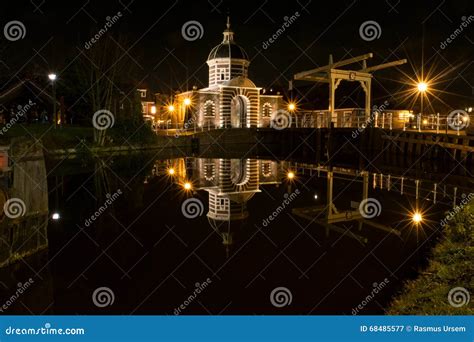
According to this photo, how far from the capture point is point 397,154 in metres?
29.4

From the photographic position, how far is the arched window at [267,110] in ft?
158

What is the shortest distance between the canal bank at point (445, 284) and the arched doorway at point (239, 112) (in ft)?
125

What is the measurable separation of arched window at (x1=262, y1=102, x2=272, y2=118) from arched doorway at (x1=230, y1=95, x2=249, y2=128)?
3457mm

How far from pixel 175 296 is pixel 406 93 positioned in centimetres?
4543

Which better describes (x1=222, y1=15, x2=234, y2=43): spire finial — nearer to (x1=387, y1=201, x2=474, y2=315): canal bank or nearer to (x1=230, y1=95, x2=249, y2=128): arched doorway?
(x1=230, y1=95, x2=249, y2=128): arched doorway

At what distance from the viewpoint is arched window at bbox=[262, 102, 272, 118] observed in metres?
48.1

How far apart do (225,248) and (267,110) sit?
135ft

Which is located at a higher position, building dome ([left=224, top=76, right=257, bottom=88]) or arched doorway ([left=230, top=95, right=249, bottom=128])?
building dome ([left=224, top=76, right=257, bottom=88])

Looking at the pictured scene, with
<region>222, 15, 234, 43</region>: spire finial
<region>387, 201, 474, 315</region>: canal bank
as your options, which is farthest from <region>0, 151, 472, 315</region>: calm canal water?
<region>222, 15, 234, 43</region>: spire finial

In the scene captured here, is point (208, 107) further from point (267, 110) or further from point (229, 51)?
point (267, 110)

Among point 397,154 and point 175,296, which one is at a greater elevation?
A: point 397,154

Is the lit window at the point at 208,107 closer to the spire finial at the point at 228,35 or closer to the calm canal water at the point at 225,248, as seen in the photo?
the spire finial at the point at 228,35

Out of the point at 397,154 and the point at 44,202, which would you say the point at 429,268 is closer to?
the point at 44,202

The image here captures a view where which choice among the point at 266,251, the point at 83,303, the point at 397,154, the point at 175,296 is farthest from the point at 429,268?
the point at 397,154
